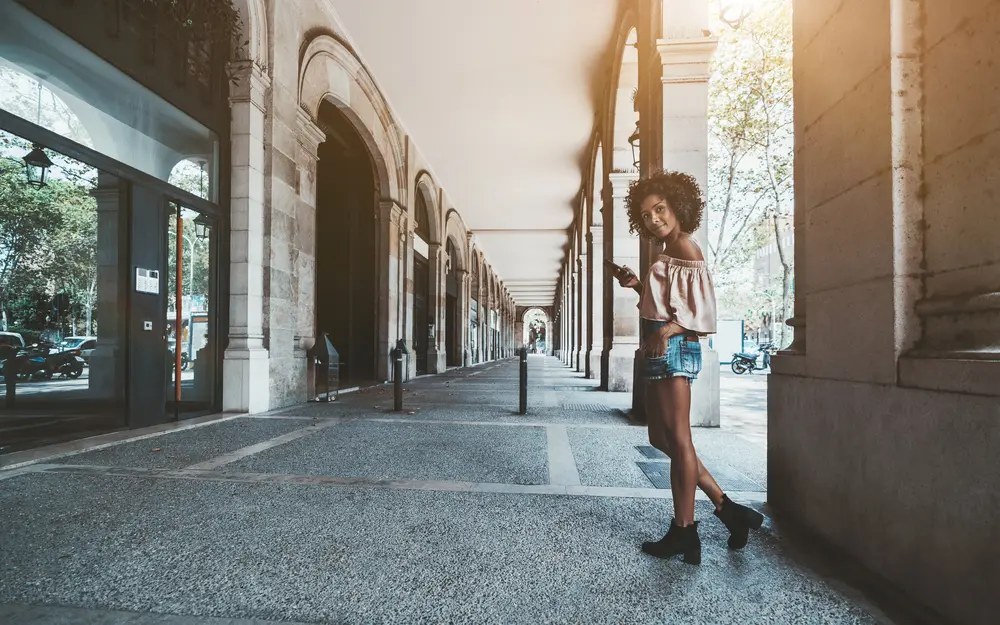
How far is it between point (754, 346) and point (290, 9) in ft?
79.9

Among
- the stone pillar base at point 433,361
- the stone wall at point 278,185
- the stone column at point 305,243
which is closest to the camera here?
the stone wall at point 278,185

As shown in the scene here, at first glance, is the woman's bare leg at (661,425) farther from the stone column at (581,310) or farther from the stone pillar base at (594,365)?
the stone column at (581,310)

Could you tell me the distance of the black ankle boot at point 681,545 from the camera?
2.25m

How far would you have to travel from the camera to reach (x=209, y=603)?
1.87 m

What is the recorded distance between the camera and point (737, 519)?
238 cm

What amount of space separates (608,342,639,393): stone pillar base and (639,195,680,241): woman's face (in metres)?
7.91

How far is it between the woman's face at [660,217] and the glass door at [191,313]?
558cm

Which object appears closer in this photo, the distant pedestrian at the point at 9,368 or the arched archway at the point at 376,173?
the distant pedestrian at the point at 9,368

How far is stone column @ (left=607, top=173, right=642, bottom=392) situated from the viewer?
10141 mm

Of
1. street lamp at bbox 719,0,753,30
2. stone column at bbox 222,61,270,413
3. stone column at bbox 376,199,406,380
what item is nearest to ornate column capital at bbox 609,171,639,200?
street lamp at bbox 719,0,753,30

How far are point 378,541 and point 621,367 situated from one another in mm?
8217

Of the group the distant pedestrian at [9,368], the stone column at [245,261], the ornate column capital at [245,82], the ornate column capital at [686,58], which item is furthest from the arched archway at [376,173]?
the distant pedestrian at [9,368]

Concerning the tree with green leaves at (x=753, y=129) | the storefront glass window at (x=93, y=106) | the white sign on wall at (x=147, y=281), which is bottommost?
the white sign on wall at (x=147, y=281)

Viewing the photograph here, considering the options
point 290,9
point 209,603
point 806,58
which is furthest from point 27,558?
point 290,9
